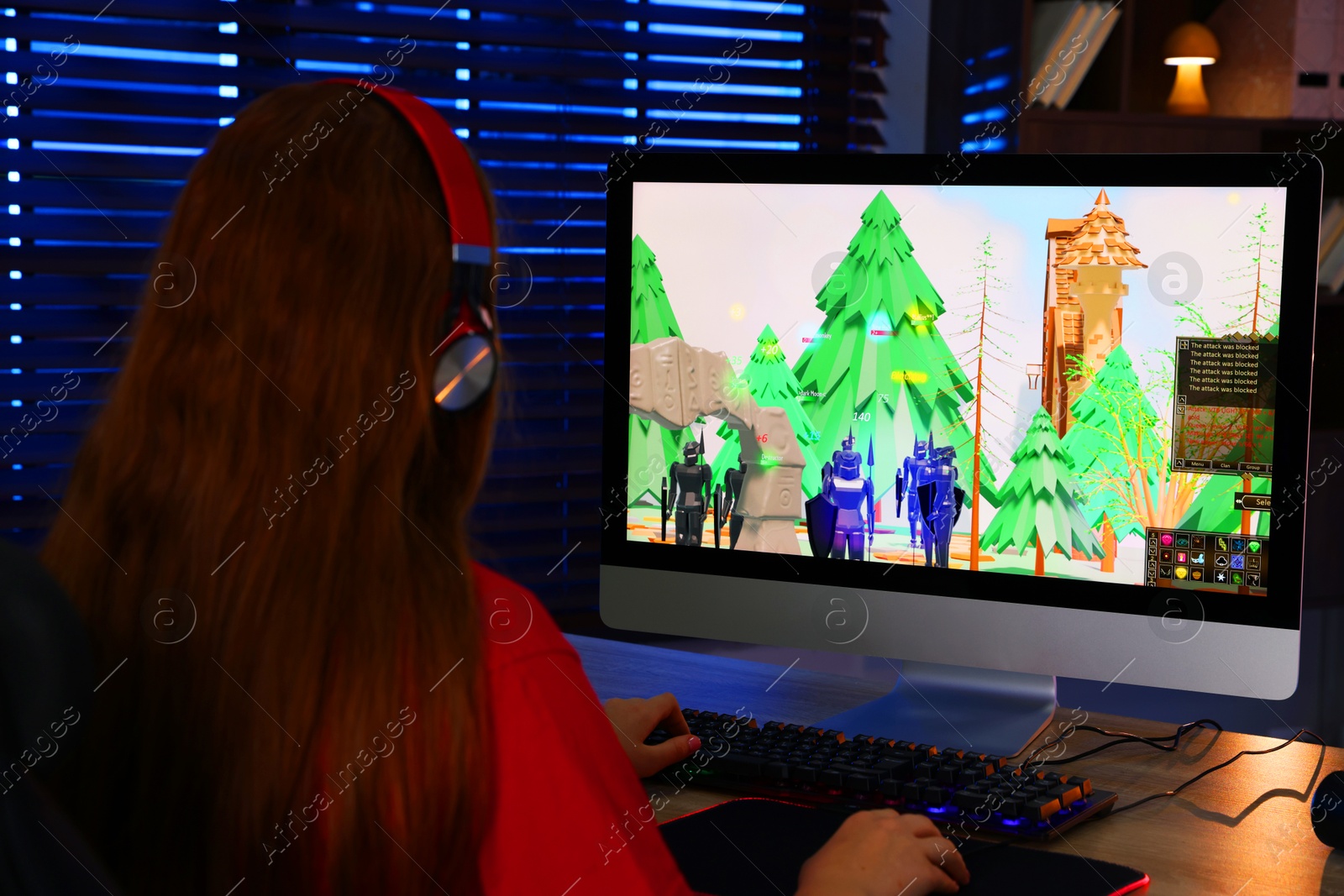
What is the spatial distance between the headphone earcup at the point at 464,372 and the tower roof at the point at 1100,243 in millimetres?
644

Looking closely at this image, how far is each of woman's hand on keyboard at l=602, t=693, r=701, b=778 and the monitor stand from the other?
0.18 m


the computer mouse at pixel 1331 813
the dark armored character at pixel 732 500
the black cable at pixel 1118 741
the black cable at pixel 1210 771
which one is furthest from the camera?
the dark armored character at pixel 732 500

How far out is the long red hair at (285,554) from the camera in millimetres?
574

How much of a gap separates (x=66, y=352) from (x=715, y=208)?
4.00 feet

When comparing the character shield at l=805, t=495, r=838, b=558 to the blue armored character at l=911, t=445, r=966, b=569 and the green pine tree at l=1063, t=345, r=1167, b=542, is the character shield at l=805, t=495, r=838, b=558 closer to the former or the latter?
the blue armored character at l=911, t=445, r=966, b=569

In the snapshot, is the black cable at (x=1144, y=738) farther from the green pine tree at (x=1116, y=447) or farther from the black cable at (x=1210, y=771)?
the green pine tree at (x=1116, y=447)

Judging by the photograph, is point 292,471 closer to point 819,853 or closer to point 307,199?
point 307,199

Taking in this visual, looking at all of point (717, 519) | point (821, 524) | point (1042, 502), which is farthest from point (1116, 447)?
point (717, 519)

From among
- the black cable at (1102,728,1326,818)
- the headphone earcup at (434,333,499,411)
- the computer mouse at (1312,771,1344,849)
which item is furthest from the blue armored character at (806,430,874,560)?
the headphone earcup at (434,333,499,411)

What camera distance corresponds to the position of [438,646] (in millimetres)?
589

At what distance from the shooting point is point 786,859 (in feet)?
2.83

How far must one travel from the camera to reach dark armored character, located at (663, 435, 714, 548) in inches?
48.7

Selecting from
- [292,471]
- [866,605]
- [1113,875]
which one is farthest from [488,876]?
[866,605]

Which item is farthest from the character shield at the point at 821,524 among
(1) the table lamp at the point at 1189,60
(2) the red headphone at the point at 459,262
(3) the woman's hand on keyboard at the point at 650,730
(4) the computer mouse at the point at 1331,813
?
(1) the table lamp at the point at 1189,60
